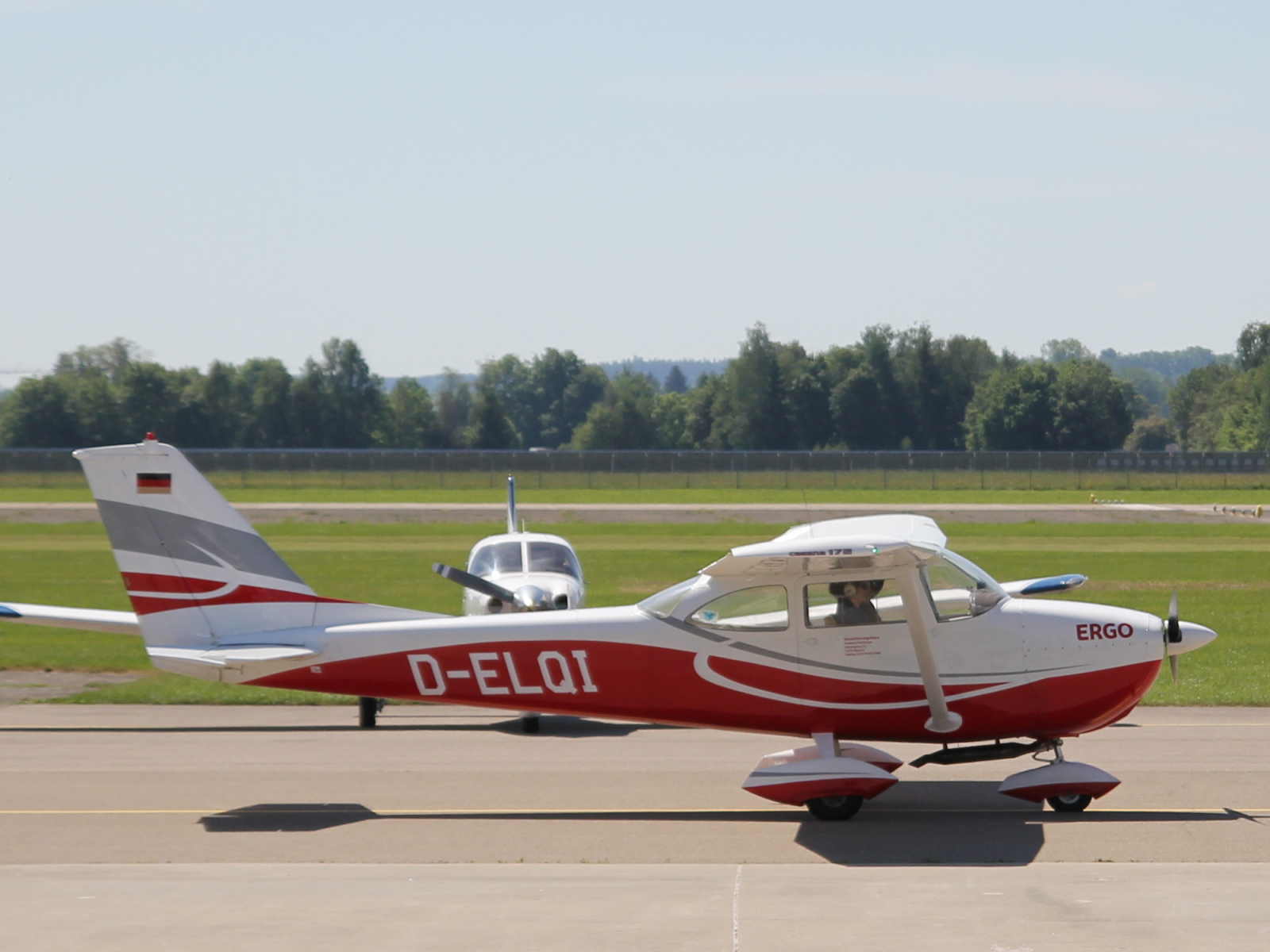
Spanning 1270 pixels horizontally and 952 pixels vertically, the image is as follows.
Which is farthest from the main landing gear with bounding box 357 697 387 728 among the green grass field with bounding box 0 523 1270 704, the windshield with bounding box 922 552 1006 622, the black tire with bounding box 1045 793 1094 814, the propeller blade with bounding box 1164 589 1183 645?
the propeller blade with bounding box 1164 589 1183 645

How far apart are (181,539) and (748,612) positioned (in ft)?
15.4

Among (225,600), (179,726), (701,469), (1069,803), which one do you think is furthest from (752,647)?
(701,469)

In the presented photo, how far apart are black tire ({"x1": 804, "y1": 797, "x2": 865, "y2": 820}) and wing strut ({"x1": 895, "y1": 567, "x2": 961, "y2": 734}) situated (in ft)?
2.90

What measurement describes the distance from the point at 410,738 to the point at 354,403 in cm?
12565

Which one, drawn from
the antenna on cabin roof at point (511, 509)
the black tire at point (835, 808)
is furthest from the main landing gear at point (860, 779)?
the antenna on cabin roof at point (511, 509)

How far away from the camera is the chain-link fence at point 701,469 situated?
82.9 meters

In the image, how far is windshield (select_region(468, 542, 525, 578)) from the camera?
15656 millimetres

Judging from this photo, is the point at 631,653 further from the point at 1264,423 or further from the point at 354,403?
the point at 354,403

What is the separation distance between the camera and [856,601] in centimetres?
1082

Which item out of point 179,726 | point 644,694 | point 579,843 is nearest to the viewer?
point 579,843

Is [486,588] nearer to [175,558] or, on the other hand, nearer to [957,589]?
Answer: [175,558]

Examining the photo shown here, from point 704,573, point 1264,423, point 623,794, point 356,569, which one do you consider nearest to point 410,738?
point 623,794

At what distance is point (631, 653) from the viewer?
11047 mm

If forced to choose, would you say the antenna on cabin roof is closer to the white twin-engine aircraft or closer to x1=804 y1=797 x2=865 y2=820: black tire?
the white twin-engine aircraft
